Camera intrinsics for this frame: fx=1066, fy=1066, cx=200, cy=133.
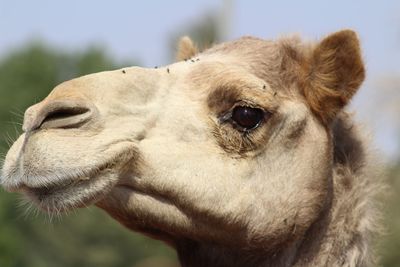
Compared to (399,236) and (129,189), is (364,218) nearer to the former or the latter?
(129,189)

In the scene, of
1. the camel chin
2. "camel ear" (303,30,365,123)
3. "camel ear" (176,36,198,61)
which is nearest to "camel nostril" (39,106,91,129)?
the camel chin

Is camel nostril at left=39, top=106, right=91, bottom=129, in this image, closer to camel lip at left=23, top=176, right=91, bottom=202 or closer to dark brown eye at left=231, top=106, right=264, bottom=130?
camel lip at left=23, top=176, right=91, bottom=202

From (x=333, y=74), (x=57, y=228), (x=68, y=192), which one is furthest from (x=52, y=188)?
(x=57, y=228)

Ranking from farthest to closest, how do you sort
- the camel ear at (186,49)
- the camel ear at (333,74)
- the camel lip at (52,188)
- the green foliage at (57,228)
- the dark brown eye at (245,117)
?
1. the green foliage at (57,228)
2. the camel ear at (186,49)
3. the camel ear at (333,74)
4. the dark brown eye at (245,117)
5. the camel lip at (52,188)

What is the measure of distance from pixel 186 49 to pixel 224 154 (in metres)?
1.30

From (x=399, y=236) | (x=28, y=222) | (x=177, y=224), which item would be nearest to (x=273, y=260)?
(x=177, y=224)

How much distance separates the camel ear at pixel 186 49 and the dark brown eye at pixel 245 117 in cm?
110

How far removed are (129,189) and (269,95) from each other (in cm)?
89

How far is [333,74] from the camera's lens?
558 centimetres

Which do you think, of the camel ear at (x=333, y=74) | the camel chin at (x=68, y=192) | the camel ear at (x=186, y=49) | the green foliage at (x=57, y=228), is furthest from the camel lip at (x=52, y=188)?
the green foliage at (x=57, y=228)

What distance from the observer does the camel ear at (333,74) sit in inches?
218

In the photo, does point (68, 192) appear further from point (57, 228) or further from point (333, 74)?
point (57, 228)

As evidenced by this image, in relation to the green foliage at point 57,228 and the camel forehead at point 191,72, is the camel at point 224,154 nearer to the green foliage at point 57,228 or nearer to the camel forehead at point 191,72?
the camel forehead at point 191,72

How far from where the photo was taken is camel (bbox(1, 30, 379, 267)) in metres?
4.71
